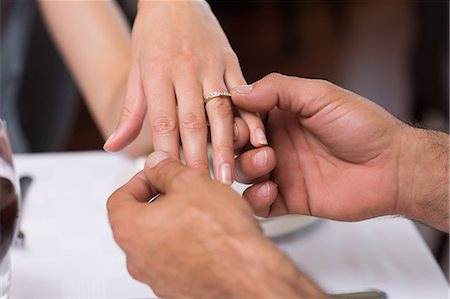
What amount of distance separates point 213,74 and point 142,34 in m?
0.16

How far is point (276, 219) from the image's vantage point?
2.93 feet

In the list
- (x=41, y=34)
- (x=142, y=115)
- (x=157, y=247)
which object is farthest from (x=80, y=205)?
(x=41, y=34)

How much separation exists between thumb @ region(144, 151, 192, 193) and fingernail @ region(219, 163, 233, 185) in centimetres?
9

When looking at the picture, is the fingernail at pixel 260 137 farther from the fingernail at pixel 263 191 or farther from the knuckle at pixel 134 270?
the knuckle at pixel 134 270

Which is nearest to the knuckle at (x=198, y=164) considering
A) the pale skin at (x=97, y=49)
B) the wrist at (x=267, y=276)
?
the wrist at (x=267, y=276)

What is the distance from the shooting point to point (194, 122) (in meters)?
0.84

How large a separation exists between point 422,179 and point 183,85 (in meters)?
0.33

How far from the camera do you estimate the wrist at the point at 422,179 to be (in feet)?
2.89

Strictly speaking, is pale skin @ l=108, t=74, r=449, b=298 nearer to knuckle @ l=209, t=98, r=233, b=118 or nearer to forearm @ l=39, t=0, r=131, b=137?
knuckle @ l=209, t=98, r=233, b=118

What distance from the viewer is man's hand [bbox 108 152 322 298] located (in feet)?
1.79

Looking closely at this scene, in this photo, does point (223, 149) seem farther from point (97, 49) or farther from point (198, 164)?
point (97, 49)

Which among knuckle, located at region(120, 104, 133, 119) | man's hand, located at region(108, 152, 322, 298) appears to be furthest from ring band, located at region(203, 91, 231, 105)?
man's hand, located at region(108, 152, 322, 298)

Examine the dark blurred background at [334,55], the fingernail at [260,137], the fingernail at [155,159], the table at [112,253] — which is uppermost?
the fingernail at [155,159]

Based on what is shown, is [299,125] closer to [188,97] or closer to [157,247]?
[188,97]
